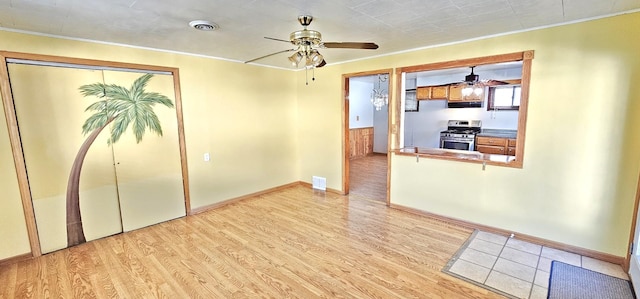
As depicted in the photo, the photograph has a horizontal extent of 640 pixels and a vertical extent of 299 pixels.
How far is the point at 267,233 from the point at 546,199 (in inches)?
121

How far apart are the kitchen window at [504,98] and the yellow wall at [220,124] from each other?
4453 millimetres

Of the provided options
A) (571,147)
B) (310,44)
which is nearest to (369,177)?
(571,147)

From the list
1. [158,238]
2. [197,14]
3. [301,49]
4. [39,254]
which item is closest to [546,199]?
[301,49]

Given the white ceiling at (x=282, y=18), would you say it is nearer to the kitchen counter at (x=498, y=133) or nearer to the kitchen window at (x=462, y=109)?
the kitchen window at (x=462, y=109)

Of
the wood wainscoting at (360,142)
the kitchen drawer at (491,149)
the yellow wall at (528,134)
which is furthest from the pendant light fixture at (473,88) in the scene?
the wood wainscoting at (360,142)

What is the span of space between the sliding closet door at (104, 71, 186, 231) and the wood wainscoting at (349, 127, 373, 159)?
5.23 meters

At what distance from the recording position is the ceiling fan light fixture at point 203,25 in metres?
2.44

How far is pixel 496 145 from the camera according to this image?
18.8 ft

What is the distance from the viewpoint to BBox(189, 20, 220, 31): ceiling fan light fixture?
244 centimetres

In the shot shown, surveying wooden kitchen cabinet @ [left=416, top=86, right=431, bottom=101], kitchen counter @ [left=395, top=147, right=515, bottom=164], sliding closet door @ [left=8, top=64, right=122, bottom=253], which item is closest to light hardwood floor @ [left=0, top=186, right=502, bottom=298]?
sliding closet door @ [left=8, top=64, right=122, bottom=253]

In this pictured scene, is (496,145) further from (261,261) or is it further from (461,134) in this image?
(261,261)

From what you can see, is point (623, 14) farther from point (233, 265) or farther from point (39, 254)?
point (39, 254)

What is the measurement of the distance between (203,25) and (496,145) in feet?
19.1

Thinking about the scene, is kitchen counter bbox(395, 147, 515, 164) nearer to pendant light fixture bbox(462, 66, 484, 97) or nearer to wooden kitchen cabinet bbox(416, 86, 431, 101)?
pendant light fixture bbox(462, 66, 484, 97)
